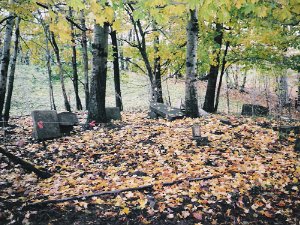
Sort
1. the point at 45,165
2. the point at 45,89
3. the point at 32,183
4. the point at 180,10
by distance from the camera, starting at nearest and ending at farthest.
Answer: the point at 180,10 < the point at 32,183 < the point at 45,165 < the point at 45,89

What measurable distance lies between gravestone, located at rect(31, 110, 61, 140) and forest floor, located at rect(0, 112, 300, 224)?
1.19 feet

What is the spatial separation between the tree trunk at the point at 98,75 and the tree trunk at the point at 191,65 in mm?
2864

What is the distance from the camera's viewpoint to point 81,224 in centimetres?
379

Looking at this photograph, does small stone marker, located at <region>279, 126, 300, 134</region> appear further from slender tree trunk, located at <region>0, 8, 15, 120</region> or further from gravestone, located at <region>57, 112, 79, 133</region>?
slender tree trunk, located at <region>0, 8, 15, 120</region>

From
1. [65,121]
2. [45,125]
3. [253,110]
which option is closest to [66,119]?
[65,121]

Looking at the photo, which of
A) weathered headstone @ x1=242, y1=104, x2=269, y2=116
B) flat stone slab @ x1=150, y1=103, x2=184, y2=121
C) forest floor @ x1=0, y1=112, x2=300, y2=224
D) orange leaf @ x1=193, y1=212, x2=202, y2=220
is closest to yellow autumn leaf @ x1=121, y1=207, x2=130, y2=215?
forest floor @ x1=0, y1=112, x2=300, y2=224

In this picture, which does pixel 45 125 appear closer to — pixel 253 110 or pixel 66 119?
pixel 66 119

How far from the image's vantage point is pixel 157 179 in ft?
16.9

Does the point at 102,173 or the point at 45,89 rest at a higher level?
the point at 45,89

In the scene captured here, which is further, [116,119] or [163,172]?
[116,119]

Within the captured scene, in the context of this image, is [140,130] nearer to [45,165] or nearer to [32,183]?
[45,165]

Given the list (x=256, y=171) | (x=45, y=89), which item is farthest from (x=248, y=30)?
(x=45, y=89)

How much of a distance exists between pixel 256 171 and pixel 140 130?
398cm

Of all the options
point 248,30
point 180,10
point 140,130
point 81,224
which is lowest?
point 81,224
